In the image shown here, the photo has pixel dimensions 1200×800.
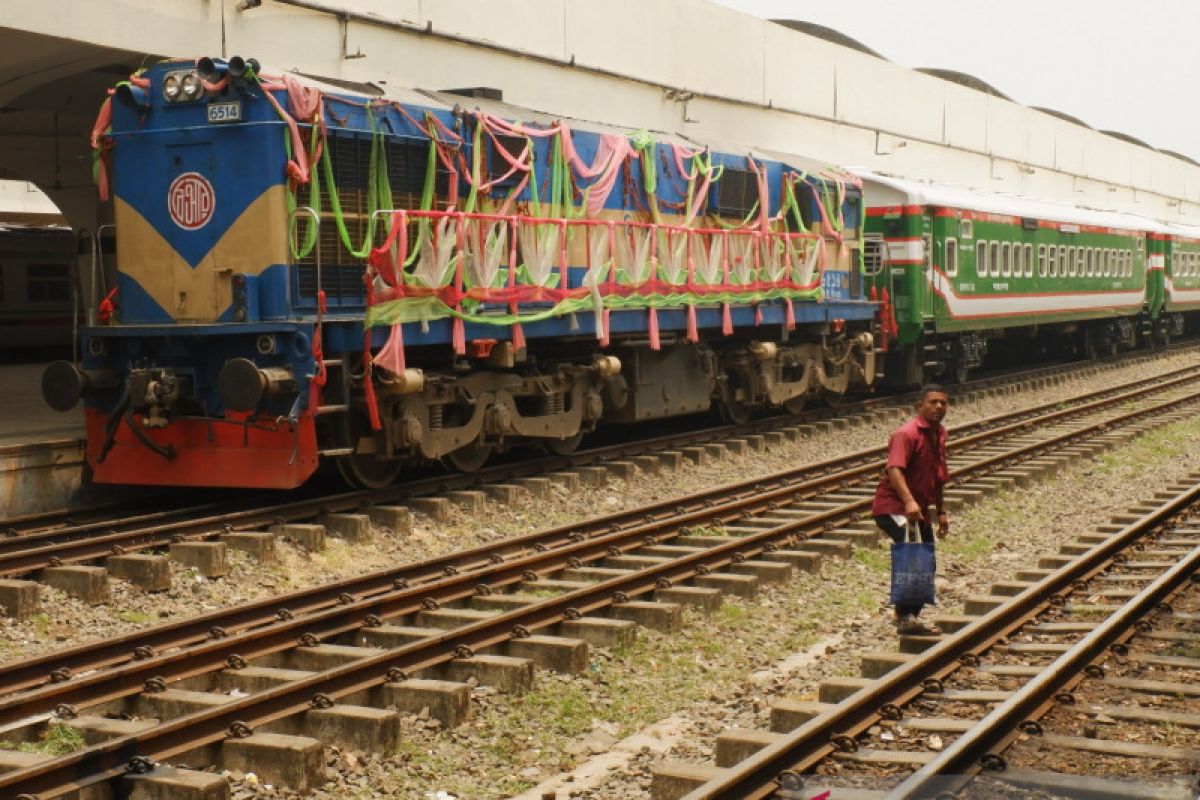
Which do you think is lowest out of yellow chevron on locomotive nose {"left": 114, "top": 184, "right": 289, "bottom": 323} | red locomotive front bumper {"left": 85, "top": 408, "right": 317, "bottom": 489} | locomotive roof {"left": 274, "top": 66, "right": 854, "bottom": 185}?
red locomotive front bumper {"left": 85, "top": 408, "right": 317, "bottom": 489}

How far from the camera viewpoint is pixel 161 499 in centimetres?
1365

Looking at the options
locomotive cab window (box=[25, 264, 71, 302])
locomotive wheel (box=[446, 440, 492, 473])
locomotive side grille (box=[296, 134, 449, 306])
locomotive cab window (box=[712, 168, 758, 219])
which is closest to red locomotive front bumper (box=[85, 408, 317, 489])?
locomotive side grille (box=[296, 134, 449, 306])

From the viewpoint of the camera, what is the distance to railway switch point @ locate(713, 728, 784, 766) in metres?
6.46

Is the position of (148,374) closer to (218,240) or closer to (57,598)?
(218,240)

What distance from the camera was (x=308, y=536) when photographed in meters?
11.2

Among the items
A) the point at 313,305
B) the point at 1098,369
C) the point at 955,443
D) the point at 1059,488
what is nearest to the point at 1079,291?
the point at 1098,369

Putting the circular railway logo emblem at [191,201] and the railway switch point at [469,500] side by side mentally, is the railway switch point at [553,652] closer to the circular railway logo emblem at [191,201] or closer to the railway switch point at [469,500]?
the railway switch point at [469,500]

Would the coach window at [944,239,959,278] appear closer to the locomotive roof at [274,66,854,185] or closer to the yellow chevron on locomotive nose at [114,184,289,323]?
the locomotive roof at [274,66,854,185]

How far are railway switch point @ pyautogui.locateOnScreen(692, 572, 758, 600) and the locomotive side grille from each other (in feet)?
14.3

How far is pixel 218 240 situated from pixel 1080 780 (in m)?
8.77

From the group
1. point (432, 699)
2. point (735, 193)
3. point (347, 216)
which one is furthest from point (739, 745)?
point (735, 193)

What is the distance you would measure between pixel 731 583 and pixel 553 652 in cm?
236

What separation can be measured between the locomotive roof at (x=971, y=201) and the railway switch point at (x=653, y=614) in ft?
52.7

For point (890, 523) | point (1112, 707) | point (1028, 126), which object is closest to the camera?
point (1112, 707)
